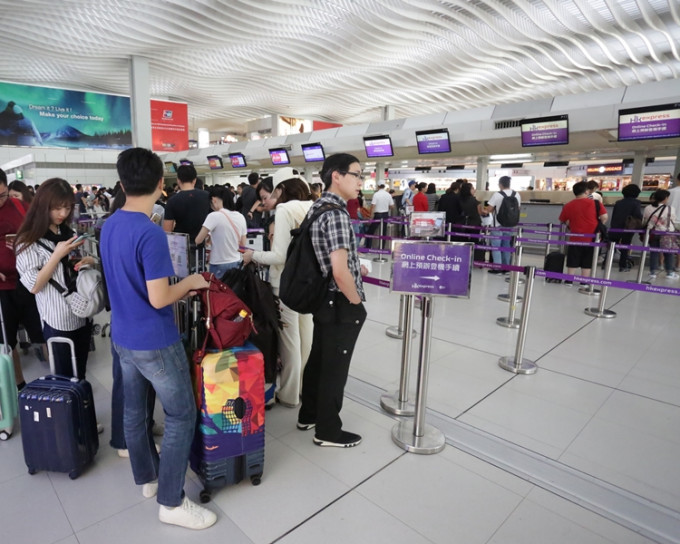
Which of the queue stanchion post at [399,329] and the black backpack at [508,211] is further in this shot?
the black backpack at [508,211]

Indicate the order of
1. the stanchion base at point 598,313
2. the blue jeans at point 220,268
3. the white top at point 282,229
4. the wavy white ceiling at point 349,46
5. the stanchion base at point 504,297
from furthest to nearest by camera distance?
the wavy white ceiling at point 349,46
the stanchion base at point 504,297
the stanchion base at point 598,313
the blue jeans at point 220,268
the white top at point 282,229

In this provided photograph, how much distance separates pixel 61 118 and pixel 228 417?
22.5 m

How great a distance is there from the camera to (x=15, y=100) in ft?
59.2

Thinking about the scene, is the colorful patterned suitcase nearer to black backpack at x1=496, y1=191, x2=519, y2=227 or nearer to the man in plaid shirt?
the man in plaid shirt

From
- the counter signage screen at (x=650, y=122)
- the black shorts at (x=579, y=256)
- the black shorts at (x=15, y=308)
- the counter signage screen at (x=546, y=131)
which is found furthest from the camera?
the counter signage screen at (x=546, y=131)

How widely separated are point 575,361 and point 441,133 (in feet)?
26.6

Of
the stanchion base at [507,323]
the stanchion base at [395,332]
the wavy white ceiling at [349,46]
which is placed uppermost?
the wavy white ceiling at [349,46]

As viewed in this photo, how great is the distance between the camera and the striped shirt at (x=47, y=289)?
2348mm

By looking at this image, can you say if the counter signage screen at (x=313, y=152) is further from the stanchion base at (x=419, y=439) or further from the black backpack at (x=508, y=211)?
the stanchion base at (x=419, y=439)

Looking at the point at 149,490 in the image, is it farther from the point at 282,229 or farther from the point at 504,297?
the point at 504,297

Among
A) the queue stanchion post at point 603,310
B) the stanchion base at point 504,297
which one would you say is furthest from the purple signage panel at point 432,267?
the stanchion base at point 504,297

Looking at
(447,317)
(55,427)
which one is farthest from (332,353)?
(447,317)

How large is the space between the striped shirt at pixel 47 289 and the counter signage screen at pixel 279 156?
45.6 ft

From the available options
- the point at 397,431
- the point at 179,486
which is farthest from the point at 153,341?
the point at 397,431
